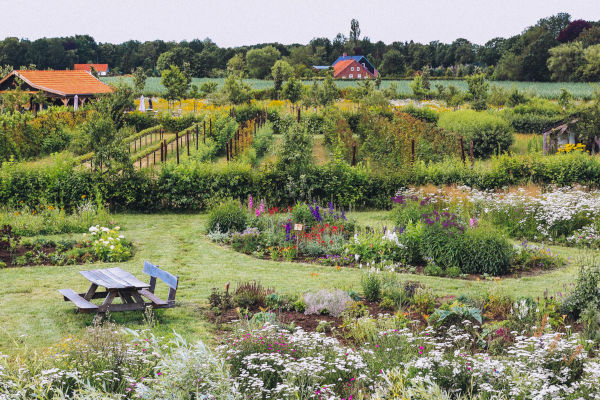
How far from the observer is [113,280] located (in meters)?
7.32

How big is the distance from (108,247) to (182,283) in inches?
85.7

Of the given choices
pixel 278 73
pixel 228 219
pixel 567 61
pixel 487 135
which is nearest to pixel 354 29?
pixel 567 61

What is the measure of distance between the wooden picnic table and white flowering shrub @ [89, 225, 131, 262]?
2.56 meters

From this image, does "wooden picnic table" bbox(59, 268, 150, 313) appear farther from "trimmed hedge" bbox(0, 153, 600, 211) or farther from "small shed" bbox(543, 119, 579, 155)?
"small shed" bbox(543, 119, 579, 155)

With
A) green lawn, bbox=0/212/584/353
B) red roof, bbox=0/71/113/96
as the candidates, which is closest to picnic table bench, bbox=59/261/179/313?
green lawn, bbox=0/212/584/353

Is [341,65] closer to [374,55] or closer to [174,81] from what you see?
[374,55]

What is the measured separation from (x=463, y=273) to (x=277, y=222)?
3878mm

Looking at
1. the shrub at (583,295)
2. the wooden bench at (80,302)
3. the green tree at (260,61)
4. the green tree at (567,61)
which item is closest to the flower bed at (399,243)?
the shrub at (583,295)

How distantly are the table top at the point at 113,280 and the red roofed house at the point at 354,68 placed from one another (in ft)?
274

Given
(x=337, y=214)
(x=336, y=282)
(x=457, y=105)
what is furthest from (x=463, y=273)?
(x=457, y=105)

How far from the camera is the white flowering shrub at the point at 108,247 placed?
1030 cm

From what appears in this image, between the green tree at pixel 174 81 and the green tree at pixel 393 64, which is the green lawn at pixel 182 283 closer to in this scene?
the green tree at pixel 174 81

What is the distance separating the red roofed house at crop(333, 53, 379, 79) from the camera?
90.1 metres

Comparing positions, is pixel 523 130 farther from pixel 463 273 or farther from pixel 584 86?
pixel 584 86
